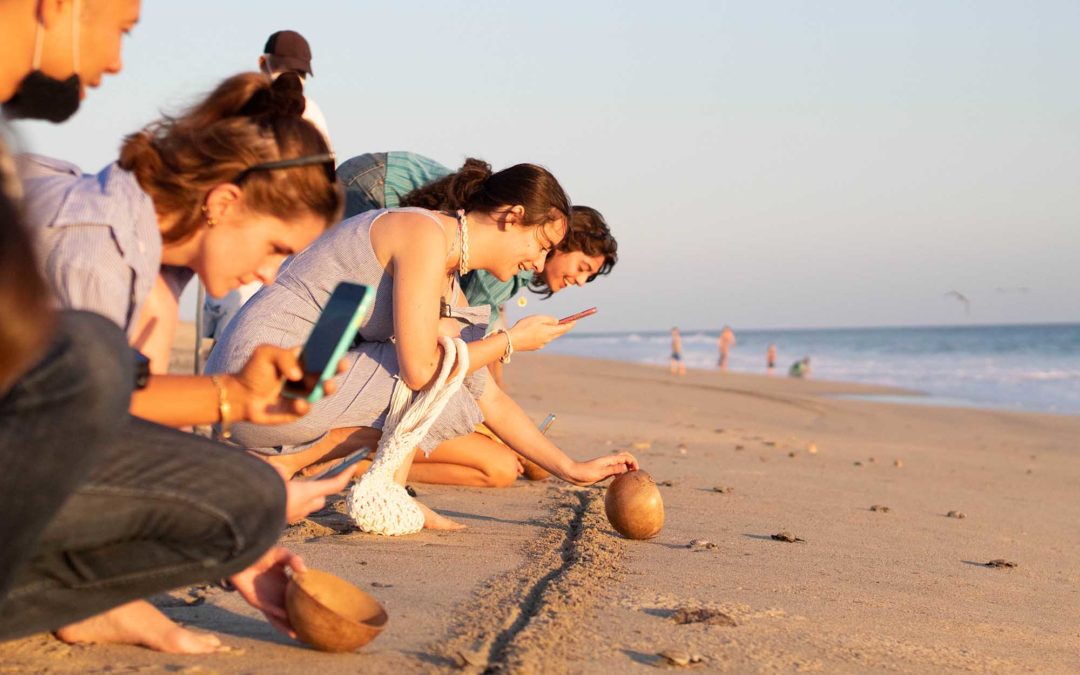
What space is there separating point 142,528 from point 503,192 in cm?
251

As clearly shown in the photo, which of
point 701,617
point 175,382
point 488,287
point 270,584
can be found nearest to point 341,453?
point 488,287

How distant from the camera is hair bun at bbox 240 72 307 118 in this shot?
252 cm

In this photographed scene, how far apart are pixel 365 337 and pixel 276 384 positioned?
2.04 m

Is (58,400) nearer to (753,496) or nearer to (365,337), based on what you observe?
(365,337)

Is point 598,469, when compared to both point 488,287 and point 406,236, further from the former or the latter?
point 488,287

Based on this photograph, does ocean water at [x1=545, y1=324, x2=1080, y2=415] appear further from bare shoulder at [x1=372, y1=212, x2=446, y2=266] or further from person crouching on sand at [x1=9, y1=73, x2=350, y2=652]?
person crouching on sand at [x1=9, y1=73, x2=350, y2=652]

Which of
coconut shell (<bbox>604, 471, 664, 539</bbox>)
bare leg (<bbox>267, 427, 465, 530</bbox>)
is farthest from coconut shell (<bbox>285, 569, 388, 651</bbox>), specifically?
coconut shell (<bbox>604, 471, 664, 539</bbox>)

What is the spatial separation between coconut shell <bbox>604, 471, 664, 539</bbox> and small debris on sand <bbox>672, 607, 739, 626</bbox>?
1088 millimetres

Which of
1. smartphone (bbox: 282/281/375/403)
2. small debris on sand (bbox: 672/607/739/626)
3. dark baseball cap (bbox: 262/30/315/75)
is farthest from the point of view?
dark baseball cap (bbox: 262/30/315/75)

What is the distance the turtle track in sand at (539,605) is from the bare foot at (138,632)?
1.75 ft

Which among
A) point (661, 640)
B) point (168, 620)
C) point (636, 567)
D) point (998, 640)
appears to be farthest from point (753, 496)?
point (168, 620)

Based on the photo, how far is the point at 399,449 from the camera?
4059 mm

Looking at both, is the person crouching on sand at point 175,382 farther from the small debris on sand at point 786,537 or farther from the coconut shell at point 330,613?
the small debris on sand at point 786,537

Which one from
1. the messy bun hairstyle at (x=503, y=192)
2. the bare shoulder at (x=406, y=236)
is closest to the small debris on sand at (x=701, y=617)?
the bare shoulder at (x=406, y=236)
